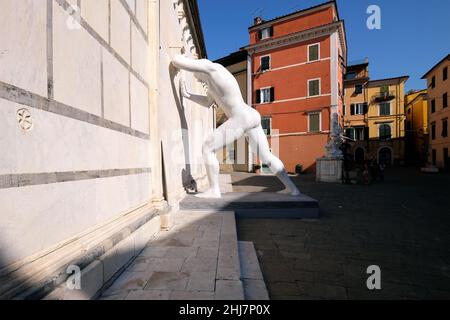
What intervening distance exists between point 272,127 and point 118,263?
60.3 ft

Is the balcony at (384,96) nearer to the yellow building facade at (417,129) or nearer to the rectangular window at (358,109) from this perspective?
the rectangular window at (358,109)

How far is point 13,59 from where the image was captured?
1.19 metres

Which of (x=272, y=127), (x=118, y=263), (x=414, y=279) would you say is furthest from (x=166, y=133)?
(x=272, y=127)

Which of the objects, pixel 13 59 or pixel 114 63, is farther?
pixel 114 63

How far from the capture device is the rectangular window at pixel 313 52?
17.4 metres

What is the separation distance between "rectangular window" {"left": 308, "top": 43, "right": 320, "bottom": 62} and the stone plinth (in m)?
9.36

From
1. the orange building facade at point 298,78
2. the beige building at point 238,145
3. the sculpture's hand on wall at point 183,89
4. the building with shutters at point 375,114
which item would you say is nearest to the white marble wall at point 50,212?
the sculpture's hand on wall at point 183,89

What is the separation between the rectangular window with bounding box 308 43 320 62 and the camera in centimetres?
1742

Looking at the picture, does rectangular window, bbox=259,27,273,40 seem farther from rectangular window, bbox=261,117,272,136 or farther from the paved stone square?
the paved stone square

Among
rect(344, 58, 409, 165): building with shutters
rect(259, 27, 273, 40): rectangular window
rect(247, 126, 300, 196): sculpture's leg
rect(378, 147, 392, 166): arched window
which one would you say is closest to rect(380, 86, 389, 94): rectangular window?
rect(344, 58, 409, 165): building with shutters

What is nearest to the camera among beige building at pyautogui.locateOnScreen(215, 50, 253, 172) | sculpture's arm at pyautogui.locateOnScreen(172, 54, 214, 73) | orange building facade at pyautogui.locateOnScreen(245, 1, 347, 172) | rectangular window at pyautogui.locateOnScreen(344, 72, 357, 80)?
sculpture's arm at pyautogui.locateOnScreen(172, 54, 214, 73)

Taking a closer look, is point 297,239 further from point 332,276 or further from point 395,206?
point 395,206

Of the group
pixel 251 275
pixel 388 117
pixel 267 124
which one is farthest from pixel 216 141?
pixel 388 117

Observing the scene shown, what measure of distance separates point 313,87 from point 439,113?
15128mm
